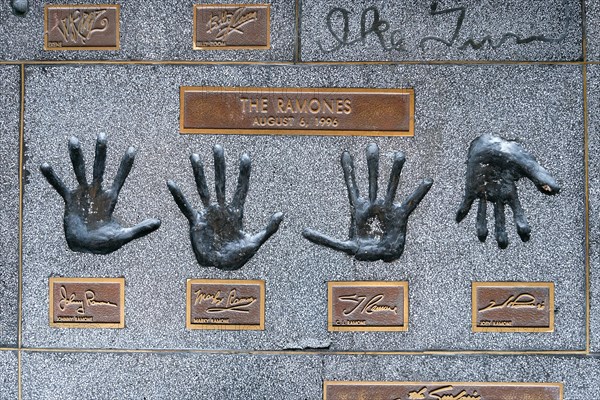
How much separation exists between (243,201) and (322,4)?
38.1 inches

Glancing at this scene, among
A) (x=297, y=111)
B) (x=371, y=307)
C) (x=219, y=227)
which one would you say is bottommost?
(x=371, y=307)

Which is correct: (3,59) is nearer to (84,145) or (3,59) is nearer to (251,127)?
(84,145)

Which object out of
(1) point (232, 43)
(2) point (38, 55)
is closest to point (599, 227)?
(1) point (232, 43)

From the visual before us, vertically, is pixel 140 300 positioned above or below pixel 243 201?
below

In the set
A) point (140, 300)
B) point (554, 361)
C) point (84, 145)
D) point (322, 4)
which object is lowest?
point (554, 361)

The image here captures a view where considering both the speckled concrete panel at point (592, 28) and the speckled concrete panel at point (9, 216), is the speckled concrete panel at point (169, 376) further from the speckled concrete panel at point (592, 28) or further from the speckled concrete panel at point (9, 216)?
the speckled concrete panel at point (592, 28)

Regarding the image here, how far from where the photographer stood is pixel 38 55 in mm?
2961

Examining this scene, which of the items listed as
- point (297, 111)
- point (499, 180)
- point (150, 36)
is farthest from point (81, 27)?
point (499, 180)
